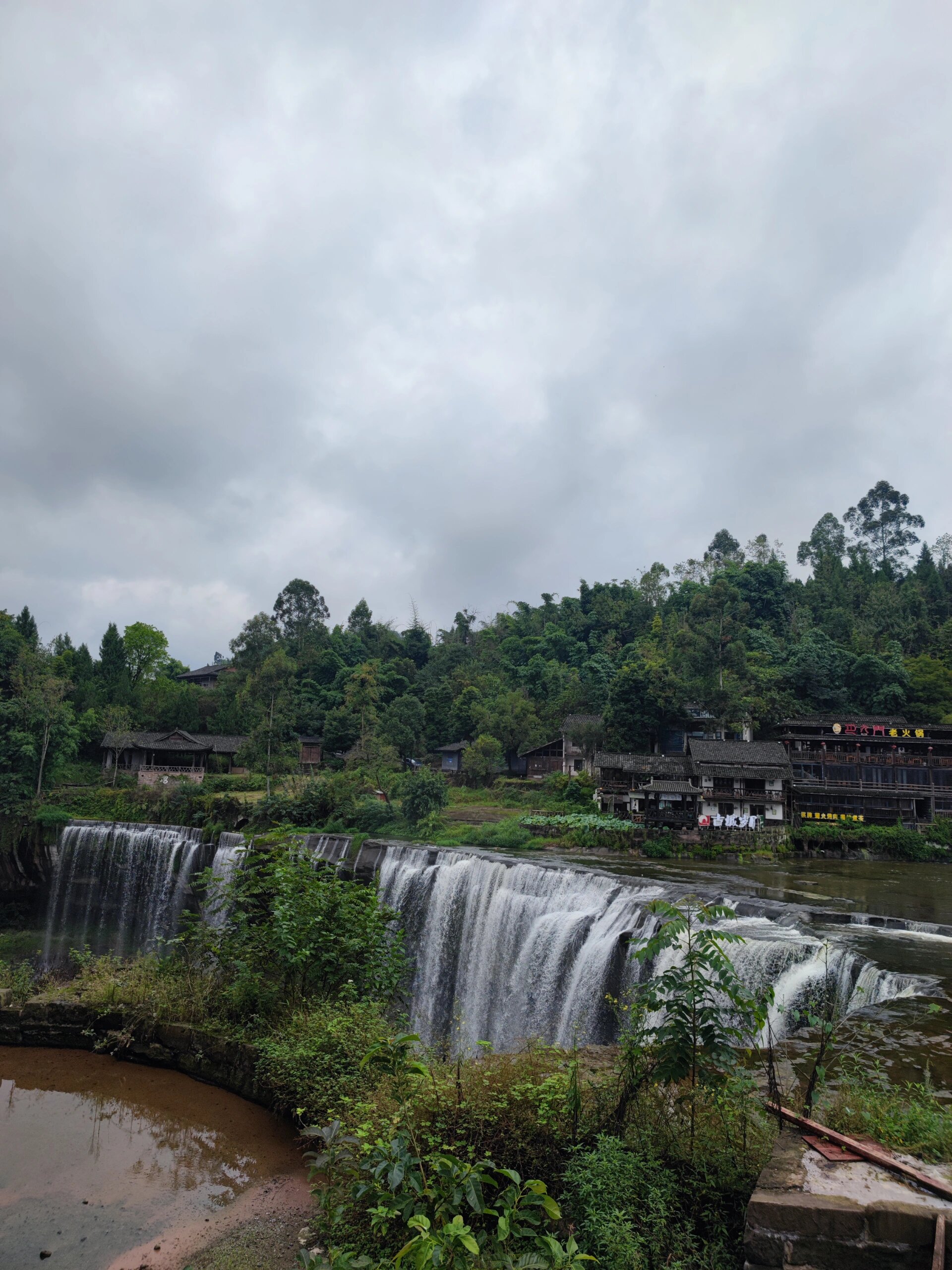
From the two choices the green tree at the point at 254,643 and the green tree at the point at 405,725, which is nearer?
the green tree at the point at 405,725

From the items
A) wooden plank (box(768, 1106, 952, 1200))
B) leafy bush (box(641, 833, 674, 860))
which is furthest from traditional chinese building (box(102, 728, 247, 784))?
wooden plank (box(768, 1106, 952, 1200))

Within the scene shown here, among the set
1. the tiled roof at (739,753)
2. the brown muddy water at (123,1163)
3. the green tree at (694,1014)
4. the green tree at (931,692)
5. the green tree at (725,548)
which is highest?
the green tree at (725,548)

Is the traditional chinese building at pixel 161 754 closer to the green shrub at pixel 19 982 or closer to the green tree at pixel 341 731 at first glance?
the green tree at pixel 341 731

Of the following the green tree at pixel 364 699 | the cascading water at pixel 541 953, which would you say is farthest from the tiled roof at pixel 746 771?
the green tree at pixel 364 699

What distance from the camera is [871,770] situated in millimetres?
32531

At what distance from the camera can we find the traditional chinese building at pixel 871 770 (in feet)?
103

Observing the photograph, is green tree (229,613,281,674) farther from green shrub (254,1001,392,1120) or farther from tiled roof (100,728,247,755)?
green shrub (254,1001,392,1120)

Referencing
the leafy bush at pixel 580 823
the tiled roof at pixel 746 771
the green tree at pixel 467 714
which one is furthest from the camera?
the green tree at pixel 467 714

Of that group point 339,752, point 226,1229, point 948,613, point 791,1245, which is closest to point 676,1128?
point 791,1245

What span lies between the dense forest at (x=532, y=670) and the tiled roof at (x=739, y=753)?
17.6 ft

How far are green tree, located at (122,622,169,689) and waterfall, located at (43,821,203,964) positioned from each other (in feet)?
73.7

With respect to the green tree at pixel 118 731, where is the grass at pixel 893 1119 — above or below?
below

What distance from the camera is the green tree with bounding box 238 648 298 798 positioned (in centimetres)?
3547

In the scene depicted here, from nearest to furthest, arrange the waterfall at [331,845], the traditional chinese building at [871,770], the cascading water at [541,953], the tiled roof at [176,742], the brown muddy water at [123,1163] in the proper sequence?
the brown muddy water at [123,1163] < the cascading water at [541,953] < the waterfall at [331,845] < the traditional chinese building at [871,770] < the tiled roof at [176,742]
